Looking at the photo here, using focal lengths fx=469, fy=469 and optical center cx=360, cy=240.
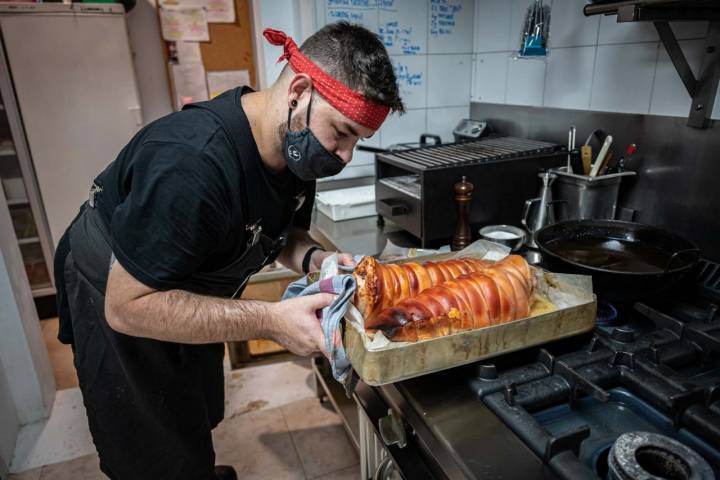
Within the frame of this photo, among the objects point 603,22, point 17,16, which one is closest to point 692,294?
point 603,22

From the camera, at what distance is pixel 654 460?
63cm

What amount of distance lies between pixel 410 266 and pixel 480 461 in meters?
0.43

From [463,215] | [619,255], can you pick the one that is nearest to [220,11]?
[463,215]

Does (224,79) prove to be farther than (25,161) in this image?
Yes

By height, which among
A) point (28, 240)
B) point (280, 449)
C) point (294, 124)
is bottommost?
point (280, 449)

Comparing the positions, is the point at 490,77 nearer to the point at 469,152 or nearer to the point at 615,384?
the point at 469,152

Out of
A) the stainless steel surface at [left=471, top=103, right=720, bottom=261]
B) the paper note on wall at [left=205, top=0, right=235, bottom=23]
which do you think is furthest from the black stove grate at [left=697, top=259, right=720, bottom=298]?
the paper note on wall at [left=205, top=0, right=235, bottom=23]

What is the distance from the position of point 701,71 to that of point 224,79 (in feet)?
7.92

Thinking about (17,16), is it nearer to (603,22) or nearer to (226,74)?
(226,74)

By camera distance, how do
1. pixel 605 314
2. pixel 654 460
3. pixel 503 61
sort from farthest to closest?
pixel 503 61 → pixel 605 314 → pixel 654 460

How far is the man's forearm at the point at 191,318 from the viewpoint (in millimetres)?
896

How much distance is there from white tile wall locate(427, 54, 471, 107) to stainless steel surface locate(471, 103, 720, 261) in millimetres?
640

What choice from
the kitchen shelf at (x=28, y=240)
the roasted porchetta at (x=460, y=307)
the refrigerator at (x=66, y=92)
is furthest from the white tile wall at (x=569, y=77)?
the kitchen shelf at (x=28, y=240)

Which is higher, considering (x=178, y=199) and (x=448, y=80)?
(x=448, y=80)
